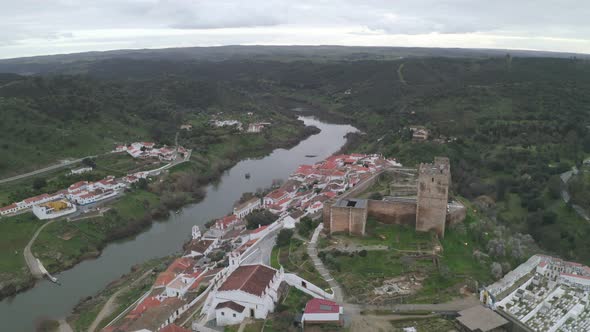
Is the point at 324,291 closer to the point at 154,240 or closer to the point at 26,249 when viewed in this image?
the point at 154,240

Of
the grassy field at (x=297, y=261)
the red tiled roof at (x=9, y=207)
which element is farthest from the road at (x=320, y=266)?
the red tiled roof at (x=9, y=207)

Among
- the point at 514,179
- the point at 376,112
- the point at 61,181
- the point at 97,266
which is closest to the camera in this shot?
the point at 97,266

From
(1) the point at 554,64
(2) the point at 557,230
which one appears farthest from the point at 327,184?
(1) the point at 554,64

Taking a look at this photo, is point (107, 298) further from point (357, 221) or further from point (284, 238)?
point (357, 221)

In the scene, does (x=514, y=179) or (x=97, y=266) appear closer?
(x=97, y=266)

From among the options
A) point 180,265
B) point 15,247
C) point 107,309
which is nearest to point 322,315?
point 180,265

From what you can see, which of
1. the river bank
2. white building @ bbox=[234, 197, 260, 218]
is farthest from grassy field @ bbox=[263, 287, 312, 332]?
the river bank

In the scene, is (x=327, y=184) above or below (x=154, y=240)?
above

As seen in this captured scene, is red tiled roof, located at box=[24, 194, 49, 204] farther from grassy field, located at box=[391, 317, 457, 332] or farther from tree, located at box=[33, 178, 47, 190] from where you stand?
grassy field, located at box=[391, 317, 457, 332]
